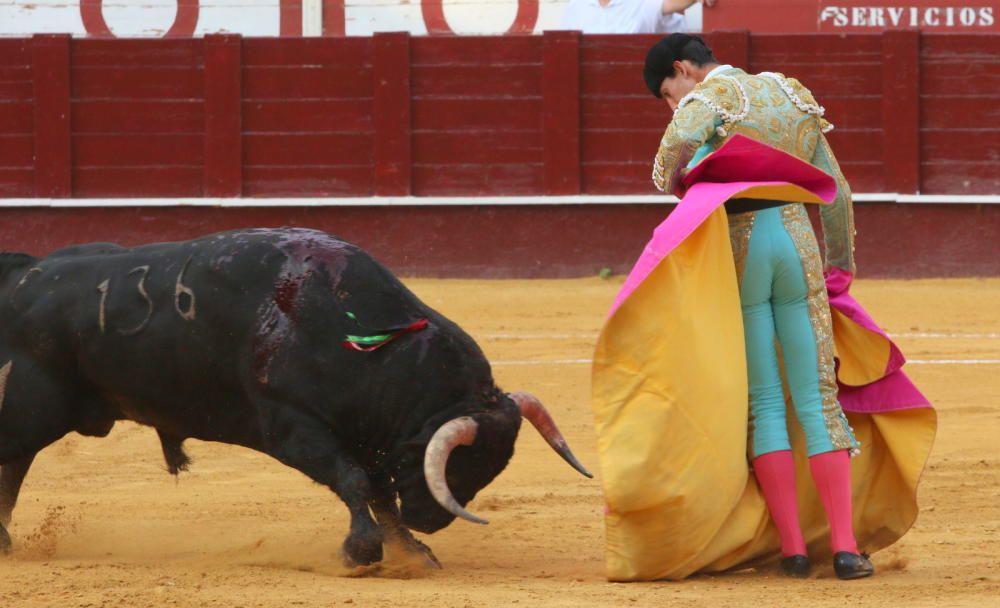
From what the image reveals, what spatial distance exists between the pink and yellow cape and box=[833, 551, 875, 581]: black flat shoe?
0.19 metres

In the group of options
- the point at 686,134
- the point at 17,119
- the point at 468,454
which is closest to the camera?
the point at 686,134

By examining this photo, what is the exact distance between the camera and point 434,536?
4.20 meters

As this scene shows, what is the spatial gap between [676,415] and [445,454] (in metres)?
0.48

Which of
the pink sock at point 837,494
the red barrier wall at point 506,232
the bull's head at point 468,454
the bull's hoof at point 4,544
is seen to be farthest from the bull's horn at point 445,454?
the red barrier wall at point 506,232

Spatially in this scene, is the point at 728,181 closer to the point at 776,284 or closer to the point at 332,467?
the point at 776,284

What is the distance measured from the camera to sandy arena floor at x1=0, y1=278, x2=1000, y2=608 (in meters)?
3.24

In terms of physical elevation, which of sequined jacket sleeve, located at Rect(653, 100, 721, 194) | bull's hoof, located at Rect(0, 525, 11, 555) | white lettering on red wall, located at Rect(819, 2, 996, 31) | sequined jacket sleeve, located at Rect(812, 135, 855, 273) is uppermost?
white lettering on red wall, located at Rect(819, 2, 996, 31)

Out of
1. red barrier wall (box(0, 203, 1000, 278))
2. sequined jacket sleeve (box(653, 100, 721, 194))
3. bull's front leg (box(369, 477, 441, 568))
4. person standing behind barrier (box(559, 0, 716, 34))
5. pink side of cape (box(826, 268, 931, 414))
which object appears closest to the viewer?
sequined jacket sleeve (box(653, 100, 721, 194))

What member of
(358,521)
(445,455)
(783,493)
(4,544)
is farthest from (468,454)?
(4,544)

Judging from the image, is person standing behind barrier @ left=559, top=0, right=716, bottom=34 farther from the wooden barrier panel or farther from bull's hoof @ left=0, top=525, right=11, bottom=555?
bull's hoof @ left=0, top=525, right=11, bottom=555

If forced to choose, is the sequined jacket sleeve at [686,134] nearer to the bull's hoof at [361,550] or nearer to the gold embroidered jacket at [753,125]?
the gold embroidered jacket at [753,125]

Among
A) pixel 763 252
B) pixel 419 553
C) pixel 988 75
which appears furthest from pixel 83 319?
pixel 988 75

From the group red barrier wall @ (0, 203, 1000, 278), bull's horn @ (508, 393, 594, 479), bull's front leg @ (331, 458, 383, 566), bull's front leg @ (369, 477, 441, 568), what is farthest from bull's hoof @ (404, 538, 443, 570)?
red barrier wall @ (0, 203, 1000, 278)

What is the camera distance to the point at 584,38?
9953 mm
